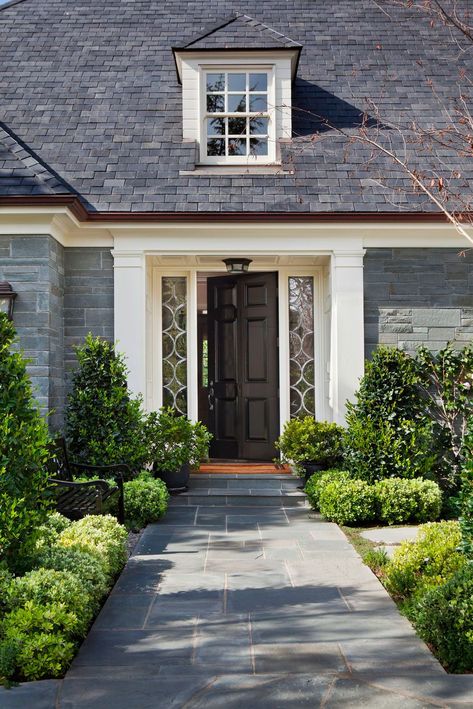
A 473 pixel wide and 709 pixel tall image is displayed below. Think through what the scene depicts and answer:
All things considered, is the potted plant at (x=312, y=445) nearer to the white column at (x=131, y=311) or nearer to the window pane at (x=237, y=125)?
the white column at (x=131, y=311)

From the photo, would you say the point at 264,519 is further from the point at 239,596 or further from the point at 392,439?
the point at 239,596

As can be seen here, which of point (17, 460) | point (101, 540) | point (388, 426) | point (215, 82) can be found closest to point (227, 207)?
point (215, 82)

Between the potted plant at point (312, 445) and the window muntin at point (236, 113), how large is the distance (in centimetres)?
366

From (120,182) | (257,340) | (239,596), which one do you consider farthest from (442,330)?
(239,596)

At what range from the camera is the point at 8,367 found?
4.80 meters

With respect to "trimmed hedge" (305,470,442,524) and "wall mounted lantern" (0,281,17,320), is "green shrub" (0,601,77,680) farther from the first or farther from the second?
"wall mounted lantern" (0,281,17,320)

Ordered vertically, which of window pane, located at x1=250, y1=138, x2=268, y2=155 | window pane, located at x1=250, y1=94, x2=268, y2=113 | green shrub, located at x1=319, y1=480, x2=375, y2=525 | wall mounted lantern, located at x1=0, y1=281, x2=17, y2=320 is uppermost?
window pane, located at x1=250, y1=94, x2=268, y2=113

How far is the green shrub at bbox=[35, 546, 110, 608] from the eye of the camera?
4783mm

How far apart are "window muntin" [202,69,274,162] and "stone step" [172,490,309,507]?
4.35 meters

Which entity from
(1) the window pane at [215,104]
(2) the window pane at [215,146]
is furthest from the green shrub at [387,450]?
(1) the window pane at [215,104]

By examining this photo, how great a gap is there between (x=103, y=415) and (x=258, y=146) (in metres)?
4.17

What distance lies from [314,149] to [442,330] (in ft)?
9.35

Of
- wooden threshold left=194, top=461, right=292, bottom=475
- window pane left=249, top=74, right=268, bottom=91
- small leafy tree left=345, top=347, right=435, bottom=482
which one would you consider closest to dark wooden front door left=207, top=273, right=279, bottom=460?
wooden threshold left=194, top=461, right=292, bottom=475

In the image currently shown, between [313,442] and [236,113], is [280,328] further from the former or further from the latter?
[236,113]
